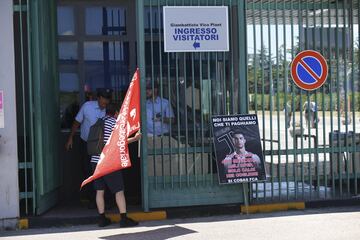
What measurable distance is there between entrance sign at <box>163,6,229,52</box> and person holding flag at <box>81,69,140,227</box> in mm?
884

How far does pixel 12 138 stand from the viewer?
7.71m

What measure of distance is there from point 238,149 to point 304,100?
4.49 feet

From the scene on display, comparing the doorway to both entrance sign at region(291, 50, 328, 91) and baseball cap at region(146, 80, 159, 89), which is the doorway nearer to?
baseball cap at region(146, 80, 159, 89)

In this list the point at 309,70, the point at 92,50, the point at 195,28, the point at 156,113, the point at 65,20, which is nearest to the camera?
the point at 195,28

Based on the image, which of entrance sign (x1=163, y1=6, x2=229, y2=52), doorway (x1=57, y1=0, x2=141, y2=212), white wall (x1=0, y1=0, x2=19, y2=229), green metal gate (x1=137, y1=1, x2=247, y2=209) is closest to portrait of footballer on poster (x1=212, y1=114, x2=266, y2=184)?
green metal gate (x1=137, y1=1, x2=247, y2=209)

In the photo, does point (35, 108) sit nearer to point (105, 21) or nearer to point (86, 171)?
point (86, 171)

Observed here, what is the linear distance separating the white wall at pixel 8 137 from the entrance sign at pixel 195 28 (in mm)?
2180

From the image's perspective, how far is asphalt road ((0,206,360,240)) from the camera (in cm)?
702

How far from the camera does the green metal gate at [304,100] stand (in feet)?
27.8

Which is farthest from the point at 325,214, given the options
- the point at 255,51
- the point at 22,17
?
the point at 22,17

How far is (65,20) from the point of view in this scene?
9969mm

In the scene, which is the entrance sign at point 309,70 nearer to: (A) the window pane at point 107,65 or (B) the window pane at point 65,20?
(A) the window pane at point 107,65

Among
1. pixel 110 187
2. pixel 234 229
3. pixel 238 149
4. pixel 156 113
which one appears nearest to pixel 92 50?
pixel 156 113

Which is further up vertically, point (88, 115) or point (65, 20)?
point (65, 20)
